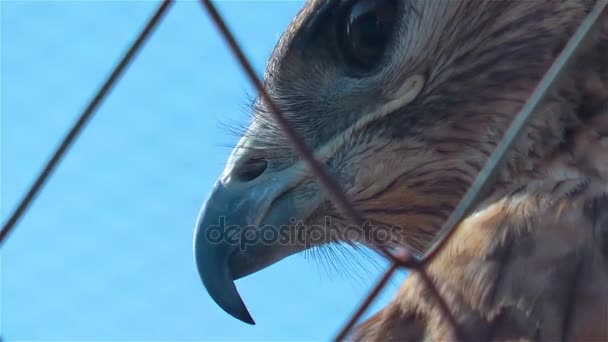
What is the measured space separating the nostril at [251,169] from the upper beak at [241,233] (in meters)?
0.05

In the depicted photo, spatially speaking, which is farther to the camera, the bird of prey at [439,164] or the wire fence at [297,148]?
the bird of prey at [439,164]

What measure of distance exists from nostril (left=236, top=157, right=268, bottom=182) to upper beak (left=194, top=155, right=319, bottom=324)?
5 centimetres

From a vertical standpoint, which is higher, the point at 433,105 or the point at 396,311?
the point at 433,105

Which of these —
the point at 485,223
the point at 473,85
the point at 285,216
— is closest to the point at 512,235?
the point at 485,223

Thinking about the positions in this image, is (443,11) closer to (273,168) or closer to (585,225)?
(273,168)

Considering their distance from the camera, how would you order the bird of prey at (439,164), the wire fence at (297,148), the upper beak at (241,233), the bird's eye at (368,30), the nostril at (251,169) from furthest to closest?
1. the bird's eye at (368,30)
2. the nostril at (251,169)
3. the upper beak at (241,233)
4. the bird of prey at (439,164)
5. the wire fence at (297,148)

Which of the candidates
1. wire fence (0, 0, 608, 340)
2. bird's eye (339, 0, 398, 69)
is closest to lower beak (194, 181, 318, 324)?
bird's eye (339, 0, 398, 69)

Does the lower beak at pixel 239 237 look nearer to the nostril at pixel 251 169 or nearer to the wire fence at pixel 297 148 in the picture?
the nostril at pixel 251 169

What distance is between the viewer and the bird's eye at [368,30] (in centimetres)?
240

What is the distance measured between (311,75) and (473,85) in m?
0.36

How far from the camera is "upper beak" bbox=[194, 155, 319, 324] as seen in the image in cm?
201

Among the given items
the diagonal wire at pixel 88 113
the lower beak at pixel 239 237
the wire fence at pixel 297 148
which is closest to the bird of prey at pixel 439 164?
the lower beak at pixel 239 237

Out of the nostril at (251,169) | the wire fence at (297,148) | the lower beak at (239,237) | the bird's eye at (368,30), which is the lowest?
the wire fence at (297,148)

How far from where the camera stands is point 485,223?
186 cm
